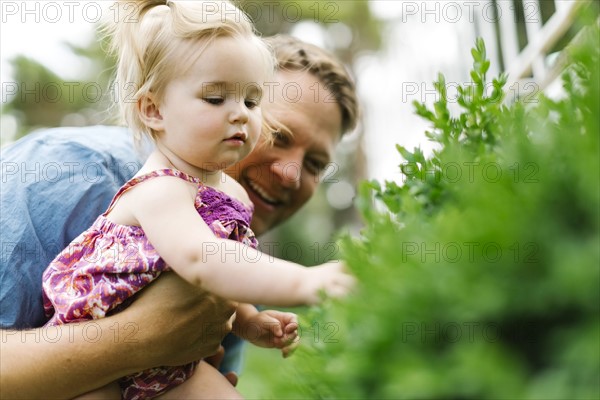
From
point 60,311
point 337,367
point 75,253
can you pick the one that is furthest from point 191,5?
point 337,367

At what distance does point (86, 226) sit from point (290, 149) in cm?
115


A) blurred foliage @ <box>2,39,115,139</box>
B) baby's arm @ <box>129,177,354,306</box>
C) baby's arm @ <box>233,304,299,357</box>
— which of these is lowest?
blurred foliage @ <box>2,39,115,139</box>

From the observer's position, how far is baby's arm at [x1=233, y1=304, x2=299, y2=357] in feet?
7.18

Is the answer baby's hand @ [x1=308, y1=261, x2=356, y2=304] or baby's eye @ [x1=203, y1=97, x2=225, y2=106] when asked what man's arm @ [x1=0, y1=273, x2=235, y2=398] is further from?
baby's hand @ [x1=308, y1=261, x2=356, y2=304]

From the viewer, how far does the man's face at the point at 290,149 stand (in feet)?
10.2

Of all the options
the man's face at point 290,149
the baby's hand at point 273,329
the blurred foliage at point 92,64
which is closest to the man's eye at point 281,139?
the man's face at point 290,149

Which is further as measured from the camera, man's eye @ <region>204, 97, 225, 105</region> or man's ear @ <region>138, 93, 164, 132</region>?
man's ear @ <region>138, 93, 164, 132</region>

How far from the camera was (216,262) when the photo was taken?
4.83 feet

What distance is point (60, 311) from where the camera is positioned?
77.0 inches

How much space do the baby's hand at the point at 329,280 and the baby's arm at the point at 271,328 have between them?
0.90 metres

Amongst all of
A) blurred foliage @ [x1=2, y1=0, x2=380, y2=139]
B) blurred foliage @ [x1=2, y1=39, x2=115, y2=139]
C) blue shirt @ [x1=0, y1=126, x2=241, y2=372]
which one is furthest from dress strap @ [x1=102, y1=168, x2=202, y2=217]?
blurred foliage @ [x1=2, y1=39, x2=115, y2=139]

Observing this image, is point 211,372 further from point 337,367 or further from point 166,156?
point 337,367

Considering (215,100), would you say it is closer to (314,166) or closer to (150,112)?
(150,112)

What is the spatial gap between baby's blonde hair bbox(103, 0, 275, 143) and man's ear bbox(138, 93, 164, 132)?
0.6 inches
